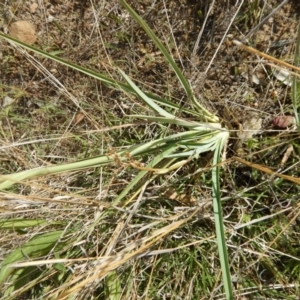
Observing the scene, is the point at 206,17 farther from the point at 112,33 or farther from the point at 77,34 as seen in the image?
the point at 77,34

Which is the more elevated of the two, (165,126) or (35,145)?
(165,126)

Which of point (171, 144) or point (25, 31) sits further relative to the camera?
point (25, 31)

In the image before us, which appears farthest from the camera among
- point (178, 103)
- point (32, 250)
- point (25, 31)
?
point (25, 31)

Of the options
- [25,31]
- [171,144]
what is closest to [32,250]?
[171,144]

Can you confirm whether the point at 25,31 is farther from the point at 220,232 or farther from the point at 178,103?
the point at 220,232

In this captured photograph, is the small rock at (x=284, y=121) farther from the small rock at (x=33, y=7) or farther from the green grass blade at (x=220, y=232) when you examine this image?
the small rock at (x=33, y=7)

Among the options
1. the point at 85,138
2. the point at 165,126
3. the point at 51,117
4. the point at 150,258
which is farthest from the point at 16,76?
the point at 150,258

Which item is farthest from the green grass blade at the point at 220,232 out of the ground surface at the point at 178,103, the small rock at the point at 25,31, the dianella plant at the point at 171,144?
the small rock at the point at 25,31

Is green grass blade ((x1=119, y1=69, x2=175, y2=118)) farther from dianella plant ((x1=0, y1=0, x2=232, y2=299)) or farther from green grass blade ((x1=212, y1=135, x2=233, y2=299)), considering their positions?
green grass blade ((x1=212, y1=135, x2=233, y2=299))
